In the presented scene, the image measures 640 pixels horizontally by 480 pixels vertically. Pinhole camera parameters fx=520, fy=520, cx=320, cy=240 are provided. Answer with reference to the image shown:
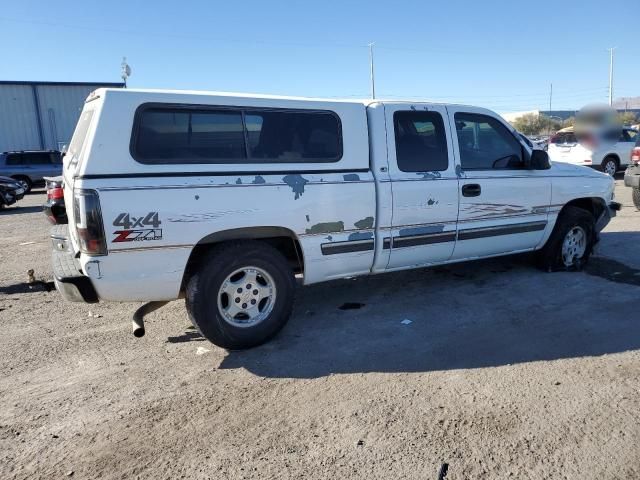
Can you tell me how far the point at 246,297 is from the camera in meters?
4.29

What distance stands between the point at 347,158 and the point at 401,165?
1.92ft

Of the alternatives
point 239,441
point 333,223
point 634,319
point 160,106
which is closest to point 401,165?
point 333,223

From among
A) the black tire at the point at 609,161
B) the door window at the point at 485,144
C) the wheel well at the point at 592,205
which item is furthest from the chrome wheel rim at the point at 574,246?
the black tire at the point at 609,161

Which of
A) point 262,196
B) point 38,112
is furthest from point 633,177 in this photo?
point 38,112

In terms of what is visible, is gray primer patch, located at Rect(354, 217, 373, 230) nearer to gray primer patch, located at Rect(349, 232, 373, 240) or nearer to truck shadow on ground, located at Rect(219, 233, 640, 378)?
gray primer patch, located at Rect(349, 232, 373, 240)

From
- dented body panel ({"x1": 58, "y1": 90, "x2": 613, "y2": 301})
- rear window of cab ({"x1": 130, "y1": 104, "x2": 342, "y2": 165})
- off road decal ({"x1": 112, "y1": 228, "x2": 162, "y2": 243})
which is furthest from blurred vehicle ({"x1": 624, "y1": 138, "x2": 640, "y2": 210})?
off road decal ({"x1": 112, "y1": 228, "x2": 162, "y2": 243})

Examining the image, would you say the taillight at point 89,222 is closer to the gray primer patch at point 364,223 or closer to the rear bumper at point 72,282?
the rear bumper at point 72,282

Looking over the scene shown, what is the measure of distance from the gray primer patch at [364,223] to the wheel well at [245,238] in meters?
0.58

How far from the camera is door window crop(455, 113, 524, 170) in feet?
17.6

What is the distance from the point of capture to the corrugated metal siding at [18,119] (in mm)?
28578

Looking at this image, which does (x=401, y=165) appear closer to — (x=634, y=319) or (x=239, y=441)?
(x=634, y=319)

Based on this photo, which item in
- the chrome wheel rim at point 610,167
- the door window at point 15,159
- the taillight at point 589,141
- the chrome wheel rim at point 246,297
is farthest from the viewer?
the door window at point 15,159

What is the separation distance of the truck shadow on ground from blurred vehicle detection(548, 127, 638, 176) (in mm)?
12025

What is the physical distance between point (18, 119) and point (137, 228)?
1191 inches
